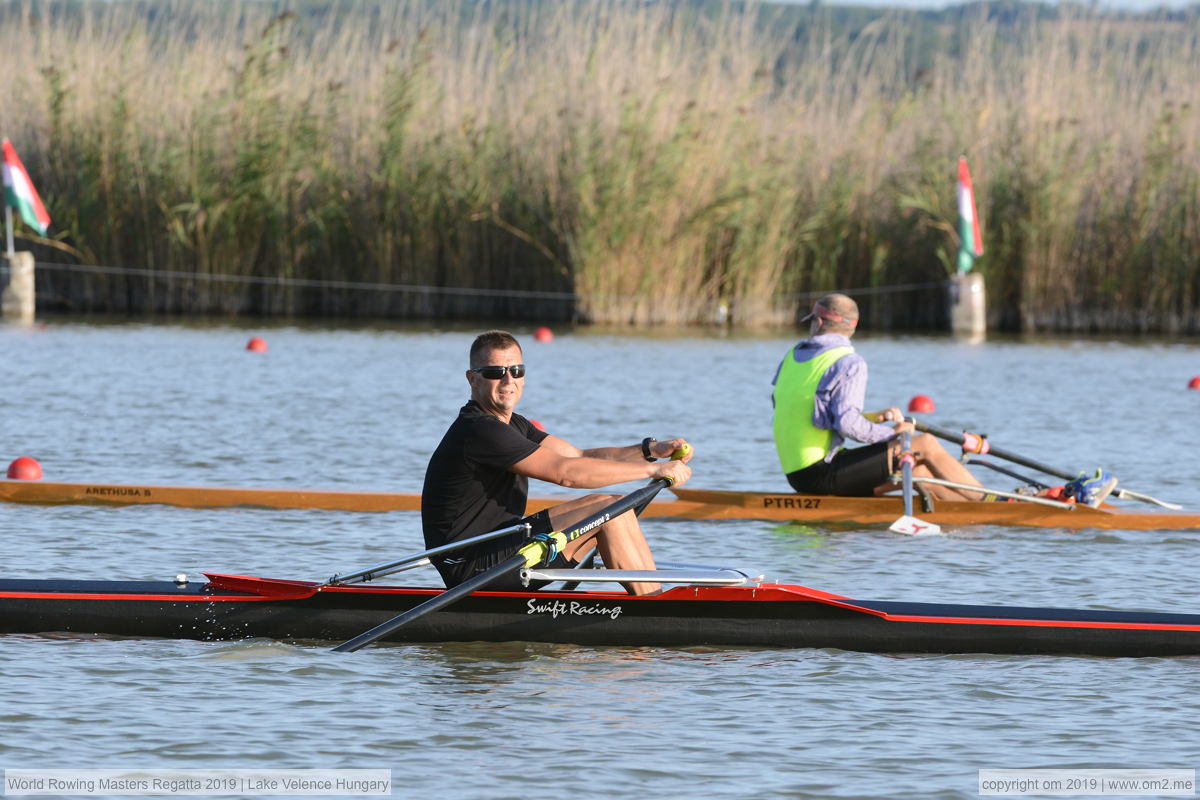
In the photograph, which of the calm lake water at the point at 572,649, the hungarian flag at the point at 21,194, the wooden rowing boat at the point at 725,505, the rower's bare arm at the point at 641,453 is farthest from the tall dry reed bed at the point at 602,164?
the rower's bare arm at the point at 641,453

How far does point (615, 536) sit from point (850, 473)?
10.0 ft

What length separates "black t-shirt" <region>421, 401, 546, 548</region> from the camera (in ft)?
21.7

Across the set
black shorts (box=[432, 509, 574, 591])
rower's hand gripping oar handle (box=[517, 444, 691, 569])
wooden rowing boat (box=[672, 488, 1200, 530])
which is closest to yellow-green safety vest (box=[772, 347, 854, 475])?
wooden rowing boat (box=[672, 488, 1200, 530])

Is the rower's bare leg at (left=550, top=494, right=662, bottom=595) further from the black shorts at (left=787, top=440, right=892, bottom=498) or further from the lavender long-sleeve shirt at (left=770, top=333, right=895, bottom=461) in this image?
the black shorts at (left=787, top=440, right=892, bottom=498)

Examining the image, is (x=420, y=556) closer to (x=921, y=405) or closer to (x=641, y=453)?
(x=641, y=453)

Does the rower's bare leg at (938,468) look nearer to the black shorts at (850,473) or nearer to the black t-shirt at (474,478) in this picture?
the black shorts at (850,473)

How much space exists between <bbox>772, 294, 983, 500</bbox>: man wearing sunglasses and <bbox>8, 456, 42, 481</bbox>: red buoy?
4.57m

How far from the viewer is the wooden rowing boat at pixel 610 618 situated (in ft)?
22.1

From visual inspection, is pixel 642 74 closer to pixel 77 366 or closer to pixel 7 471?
pixel 77 366

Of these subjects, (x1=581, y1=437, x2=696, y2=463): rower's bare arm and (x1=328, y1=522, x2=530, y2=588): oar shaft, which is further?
(x1=581, y1=437, x2=696, y2=463): rower's bare arm

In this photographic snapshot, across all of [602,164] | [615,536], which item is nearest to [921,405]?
[602,164]

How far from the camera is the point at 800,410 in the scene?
378 inches

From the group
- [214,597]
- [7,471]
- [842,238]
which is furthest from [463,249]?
[214,597]

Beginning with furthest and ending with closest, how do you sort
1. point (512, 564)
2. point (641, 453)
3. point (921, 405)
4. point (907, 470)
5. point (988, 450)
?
1. point (921, 405)
2. point (988, 450)
3. point (907, 470)
4. point (641, 453)
5. point (512, 564)
